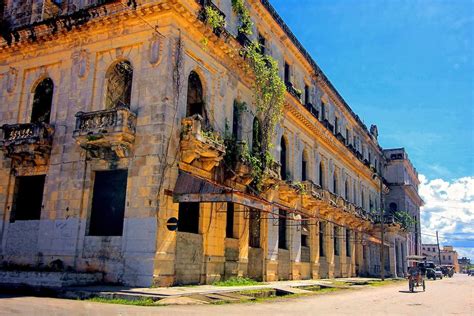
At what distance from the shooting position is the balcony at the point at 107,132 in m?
16.2

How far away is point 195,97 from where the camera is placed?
19.5 meters

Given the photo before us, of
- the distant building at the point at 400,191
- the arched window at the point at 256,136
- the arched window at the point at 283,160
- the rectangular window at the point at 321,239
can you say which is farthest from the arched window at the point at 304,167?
the distant building at the point at 400,191

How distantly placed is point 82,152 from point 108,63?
146 inches

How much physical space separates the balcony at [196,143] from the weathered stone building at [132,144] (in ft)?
0.16

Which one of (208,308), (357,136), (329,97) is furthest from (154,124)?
(357,136)

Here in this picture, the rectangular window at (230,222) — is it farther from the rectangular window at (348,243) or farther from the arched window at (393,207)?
the arched window at (393,207)

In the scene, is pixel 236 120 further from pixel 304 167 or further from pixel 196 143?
pixel 304 167

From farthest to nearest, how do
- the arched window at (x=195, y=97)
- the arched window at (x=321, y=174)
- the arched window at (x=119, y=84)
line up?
the arched window at (x=321, y=174) < the arched window at (x=195, y=97) < the arched window at (x=119, y=84)

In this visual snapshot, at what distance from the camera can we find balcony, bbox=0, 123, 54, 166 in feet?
59.9

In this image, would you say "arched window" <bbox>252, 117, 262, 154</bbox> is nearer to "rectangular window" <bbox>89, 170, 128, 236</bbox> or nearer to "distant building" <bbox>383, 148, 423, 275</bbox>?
"rectangular window" <bbox>89, 170, 128, 236</bbox>

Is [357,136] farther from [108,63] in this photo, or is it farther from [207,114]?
[108,63]

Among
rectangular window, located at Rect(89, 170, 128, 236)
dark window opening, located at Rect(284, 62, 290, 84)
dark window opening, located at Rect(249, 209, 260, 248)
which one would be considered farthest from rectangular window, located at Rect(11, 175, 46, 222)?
dark window opening, located at Rect(284, 62, 290, 84)

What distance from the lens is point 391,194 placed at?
5834 cm

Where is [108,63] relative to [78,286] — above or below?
above
